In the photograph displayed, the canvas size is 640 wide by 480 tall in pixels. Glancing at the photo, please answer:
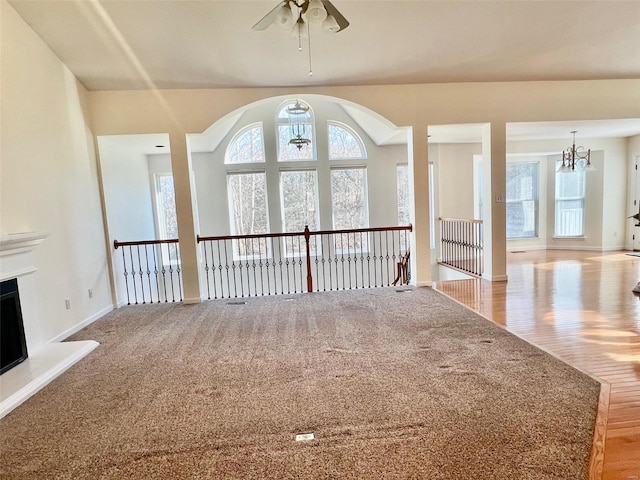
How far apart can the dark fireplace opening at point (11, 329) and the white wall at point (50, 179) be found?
0.11m

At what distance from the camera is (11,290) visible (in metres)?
2.88

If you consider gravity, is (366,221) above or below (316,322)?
above

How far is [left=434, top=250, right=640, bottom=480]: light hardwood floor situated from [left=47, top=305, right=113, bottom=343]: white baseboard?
180 inches

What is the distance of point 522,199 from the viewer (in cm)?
838

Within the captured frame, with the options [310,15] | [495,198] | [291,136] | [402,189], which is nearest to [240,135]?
[291,136]

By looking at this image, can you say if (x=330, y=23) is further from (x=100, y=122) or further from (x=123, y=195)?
(x=123, y=195)

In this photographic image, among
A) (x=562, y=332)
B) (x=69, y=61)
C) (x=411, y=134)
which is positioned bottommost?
(x=562, y=332)

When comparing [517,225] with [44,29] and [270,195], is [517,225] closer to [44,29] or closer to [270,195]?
[270,195]

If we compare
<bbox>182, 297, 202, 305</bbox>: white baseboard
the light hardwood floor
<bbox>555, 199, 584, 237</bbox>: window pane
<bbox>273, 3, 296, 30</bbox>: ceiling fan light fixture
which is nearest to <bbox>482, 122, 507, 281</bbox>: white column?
the light hardwood floor

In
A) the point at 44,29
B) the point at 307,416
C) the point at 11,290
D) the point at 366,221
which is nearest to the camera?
the point at 307,416

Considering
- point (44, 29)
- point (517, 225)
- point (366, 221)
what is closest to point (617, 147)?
point (517, 225)

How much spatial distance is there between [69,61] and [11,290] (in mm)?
2752

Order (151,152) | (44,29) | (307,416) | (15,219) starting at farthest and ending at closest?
(151,152) → (44,29) → (15,219) → (307,416)

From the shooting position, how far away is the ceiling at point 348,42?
340 centimetres
